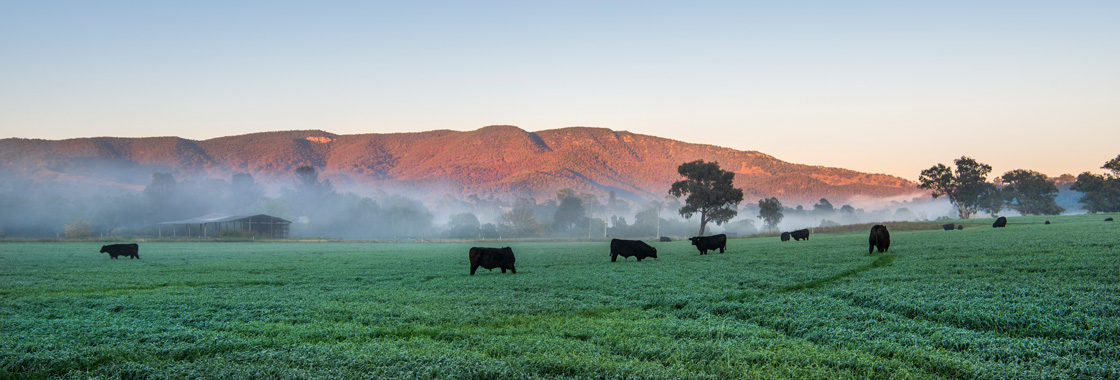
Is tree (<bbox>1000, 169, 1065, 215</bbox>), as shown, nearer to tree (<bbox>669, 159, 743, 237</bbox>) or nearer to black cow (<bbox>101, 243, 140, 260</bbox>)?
tree (<bbox>669, 159, 743, 237</bbox>)

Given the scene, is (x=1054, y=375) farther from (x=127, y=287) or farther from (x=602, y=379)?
(x=127, y=287)

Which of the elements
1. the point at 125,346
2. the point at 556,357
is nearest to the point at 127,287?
the point at 125,346

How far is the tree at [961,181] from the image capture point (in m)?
111

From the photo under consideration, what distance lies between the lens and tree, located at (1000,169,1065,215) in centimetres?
11906

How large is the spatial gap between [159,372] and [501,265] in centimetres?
1468

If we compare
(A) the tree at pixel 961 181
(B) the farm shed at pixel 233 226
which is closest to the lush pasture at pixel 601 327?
(B) the farm shed at pixel 233 226

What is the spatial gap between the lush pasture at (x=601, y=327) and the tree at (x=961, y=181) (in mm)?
112240

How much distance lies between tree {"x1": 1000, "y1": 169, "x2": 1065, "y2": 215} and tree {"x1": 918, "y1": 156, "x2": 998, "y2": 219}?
1185cm

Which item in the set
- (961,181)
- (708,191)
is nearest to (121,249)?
(708,191)

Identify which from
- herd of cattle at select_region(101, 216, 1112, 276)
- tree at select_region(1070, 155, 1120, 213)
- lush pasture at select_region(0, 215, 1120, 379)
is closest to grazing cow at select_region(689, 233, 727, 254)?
herd of cattle at select_region(101, 216, 1112, 276)

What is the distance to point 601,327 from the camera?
9164mm

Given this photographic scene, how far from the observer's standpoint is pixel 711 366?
662 centimetres

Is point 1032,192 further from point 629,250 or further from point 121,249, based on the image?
point 121,249

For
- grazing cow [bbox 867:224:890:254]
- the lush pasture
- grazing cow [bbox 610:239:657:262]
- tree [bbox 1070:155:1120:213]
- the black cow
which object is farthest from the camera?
tree [bbox 1070:155:1120:213]
